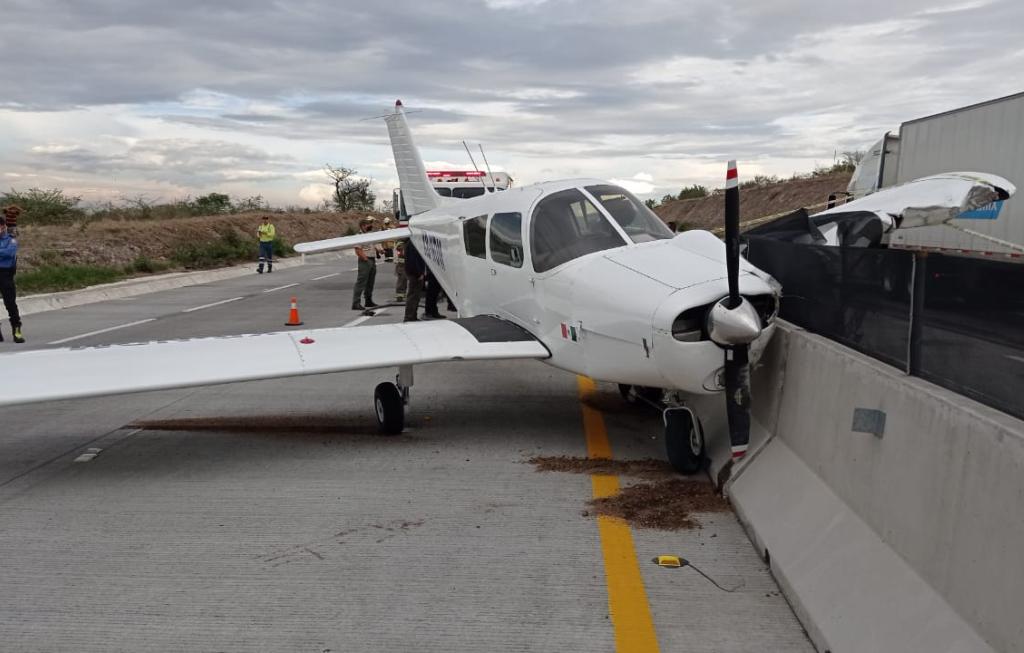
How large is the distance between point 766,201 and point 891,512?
6187cm

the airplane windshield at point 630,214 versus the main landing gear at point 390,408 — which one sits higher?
the airplane windshield at point 630,214

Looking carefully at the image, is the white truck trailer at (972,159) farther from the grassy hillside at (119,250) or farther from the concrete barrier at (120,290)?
the grassy hillside at (119,250)

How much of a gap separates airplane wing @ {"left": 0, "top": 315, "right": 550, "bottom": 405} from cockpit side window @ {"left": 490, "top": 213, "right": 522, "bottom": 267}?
68cm

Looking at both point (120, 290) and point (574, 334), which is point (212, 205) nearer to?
point (120, 290)

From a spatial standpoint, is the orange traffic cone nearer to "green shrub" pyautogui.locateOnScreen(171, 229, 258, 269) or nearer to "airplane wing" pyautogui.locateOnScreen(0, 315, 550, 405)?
"airplane wing" pyautogui.locateOnScreen(0, 315, 550, 405)

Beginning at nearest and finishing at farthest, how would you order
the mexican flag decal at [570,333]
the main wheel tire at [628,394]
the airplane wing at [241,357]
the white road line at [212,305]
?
the airplane wing at [241,357]
the mexican flag decal at [570,333]
the main wheel tire at [628,394]
the white road line at [212,305]

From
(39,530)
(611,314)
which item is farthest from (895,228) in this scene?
(39,530)

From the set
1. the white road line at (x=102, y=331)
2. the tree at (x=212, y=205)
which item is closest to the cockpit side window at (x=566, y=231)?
the white road line at (x=102, y=331)

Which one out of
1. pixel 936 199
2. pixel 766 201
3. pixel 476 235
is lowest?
pixel 766 201

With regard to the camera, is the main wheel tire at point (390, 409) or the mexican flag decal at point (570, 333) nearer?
the mexican flag decal at point (570, 333)

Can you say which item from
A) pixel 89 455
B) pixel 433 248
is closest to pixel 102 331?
pixel 433 248

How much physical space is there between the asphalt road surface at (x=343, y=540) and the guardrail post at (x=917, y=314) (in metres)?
1.36

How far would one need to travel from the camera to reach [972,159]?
16.1m

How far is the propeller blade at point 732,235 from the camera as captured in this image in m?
5.29
